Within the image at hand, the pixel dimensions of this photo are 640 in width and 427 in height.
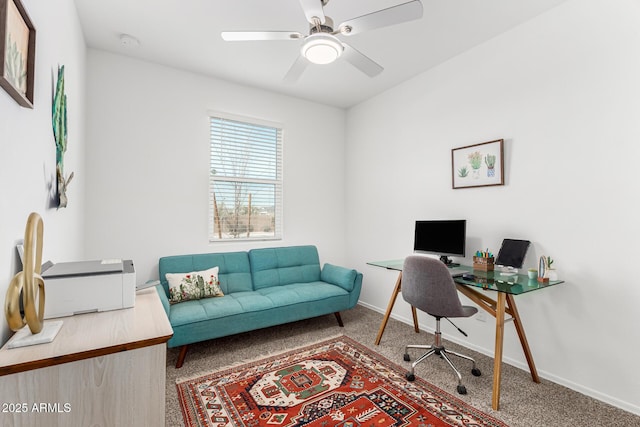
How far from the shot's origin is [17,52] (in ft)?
3.49

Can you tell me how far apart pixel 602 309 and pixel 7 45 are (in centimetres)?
334

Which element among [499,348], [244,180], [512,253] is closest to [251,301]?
[244,180]

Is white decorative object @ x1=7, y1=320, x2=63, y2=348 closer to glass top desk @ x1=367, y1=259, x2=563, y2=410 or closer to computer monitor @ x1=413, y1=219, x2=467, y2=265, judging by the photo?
glass top desk @ x1=367, y1=259, x2=563, y2=410

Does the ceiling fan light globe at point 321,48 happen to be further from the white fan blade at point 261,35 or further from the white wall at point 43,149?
the white wall at point 43,149

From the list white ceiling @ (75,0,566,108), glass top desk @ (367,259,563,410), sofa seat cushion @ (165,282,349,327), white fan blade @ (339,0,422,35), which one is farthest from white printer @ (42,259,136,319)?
glass top desk @ (367,259,563,410)

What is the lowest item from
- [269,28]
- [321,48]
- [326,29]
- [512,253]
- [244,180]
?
[512,253]

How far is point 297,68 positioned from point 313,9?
24.7 inches

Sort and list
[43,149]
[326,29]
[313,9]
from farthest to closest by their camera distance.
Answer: [326,29], [313,9], [43,149]

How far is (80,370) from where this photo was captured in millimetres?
1000

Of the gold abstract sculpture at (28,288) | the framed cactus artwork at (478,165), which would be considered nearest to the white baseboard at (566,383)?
the framed cactus artwork at (478,165)

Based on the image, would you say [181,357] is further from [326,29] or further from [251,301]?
[326,29]

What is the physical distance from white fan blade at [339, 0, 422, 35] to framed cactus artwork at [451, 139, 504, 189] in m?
1.47

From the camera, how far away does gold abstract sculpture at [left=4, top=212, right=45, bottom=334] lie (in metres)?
0.96

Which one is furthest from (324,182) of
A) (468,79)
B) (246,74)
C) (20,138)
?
(20,138)
